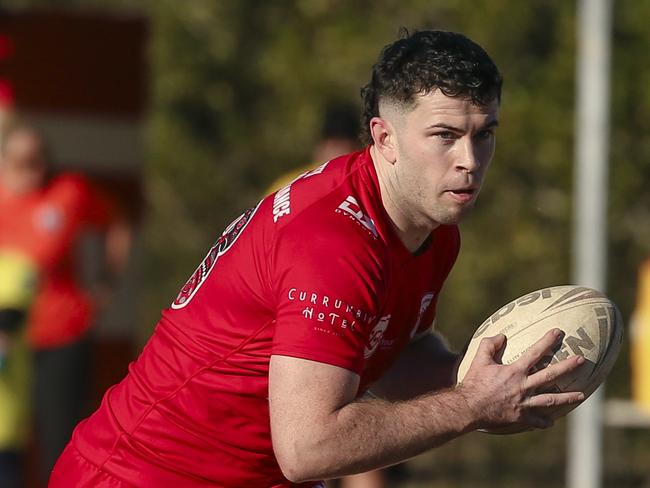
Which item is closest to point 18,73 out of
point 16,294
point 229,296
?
point 16,294

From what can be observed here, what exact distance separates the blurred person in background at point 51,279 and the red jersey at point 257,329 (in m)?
4.31

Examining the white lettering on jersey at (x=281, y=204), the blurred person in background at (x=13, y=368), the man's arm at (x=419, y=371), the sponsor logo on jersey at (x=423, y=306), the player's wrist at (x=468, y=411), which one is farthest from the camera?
the blurred person in background at (x=13, y=368)

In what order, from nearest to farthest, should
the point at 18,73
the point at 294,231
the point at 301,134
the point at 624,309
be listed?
the point at 294,231 < the point at 18,73 < the point at 624,309 < the point at 301,134

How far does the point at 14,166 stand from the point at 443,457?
6.27 m

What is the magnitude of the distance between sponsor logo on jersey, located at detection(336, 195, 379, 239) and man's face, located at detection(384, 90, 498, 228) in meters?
0.16

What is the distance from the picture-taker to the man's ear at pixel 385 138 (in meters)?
4.06

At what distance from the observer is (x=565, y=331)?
13.5ft

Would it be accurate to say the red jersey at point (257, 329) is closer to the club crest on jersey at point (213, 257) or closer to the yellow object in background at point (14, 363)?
the club crest on jersey at point (213, 257)

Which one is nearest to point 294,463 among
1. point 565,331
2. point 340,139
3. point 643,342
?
point 565,331

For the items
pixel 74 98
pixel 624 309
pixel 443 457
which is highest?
pixel 74 98

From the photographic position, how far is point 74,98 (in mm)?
9656

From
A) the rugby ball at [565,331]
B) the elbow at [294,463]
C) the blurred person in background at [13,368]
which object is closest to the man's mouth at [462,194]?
the rugby ball at [565,331]

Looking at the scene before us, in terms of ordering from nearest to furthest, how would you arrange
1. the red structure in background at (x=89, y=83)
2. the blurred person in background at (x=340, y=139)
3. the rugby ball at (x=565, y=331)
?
the rugby ball at (x=565, y=331)
the blurred person in background at (x=340, y=139)
the red structure in background at (x=89, y=83)

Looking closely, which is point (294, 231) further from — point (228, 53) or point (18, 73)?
point (228, 53)
